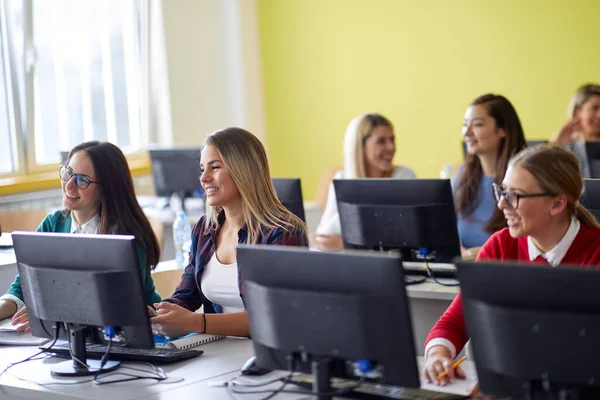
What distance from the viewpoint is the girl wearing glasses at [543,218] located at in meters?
2.34

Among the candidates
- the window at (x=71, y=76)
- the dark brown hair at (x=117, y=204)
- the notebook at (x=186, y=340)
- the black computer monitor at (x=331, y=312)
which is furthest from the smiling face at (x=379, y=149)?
the black computer monitor at (x=331, y=312)

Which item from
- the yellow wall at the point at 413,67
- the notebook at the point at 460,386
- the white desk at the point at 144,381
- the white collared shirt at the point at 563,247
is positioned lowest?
the white desk at the point at 144,381

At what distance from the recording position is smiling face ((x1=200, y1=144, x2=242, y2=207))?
2.93 metres

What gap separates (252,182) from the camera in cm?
294

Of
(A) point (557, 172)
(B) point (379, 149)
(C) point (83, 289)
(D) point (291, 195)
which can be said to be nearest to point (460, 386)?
(A) point (557, 172)

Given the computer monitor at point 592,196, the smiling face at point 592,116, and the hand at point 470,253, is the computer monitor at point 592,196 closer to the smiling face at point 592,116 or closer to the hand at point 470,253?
the hand at point 470,253

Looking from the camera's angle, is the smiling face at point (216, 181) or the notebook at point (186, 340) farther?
the smiling face at point (216, 181)

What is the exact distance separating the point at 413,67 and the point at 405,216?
340 centimetres

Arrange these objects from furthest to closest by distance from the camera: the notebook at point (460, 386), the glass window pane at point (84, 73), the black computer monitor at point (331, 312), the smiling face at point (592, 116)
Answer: the glass window pane at point (84, 73), the smiling face at point (592, 116), the notebook at point (460, 386), the black computer monitor at point (331, 312)

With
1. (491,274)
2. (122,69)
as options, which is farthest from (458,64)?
(491,274)

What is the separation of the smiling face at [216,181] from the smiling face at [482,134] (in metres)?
1.62

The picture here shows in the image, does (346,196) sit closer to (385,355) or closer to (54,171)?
(385,355)

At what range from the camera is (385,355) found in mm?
1945

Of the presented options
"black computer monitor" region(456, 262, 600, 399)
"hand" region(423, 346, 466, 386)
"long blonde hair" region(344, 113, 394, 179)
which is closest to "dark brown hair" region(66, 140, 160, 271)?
"hand" region(423, 346, 466, 386)
